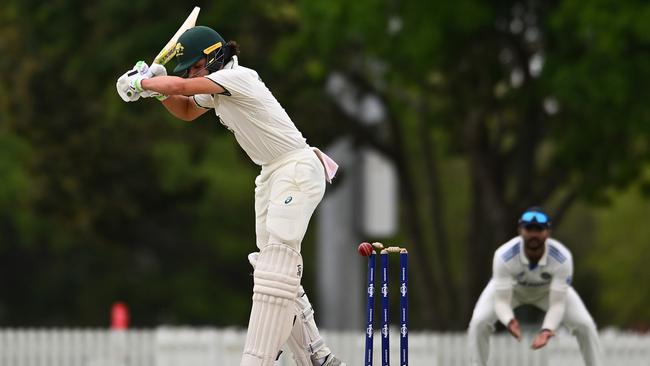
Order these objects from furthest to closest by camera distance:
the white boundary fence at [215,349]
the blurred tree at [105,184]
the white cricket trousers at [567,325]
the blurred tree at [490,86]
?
the blurred tree at [105,184]
the blurred tree at [490,86]
the white boundary fence at [215,349]
the white cricket trousers at [567,325]

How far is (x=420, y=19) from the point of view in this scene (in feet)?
62.4

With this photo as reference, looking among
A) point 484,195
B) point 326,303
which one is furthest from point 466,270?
point 326,303

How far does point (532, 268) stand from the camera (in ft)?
33.8

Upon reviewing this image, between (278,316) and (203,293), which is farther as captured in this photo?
(203,293)

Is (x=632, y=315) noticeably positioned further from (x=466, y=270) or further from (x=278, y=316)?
(x=278, y=316)

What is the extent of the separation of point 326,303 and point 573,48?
9143 mm

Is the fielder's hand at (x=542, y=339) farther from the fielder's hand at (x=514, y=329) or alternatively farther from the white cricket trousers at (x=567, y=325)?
the white cricket trousers at (x=567, y=325)

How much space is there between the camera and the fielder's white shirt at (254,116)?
26.7 ft

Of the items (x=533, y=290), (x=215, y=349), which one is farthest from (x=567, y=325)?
(x=215, y=349)

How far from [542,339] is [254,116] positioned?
2.53 m

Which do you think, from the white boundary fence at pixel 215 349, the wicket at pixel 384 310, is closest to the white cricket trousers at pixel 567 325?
the wicket at pixel 384 310

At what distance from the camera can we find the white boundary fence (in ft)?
52.8

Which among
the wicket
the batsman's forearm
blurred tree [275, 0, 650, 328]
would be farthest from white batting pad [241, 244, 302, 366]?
blurred tree [275, 0, 650, 328]

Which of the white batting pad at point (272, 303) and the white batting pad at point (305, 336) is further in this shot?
the white batting pad at point (305, 336)
